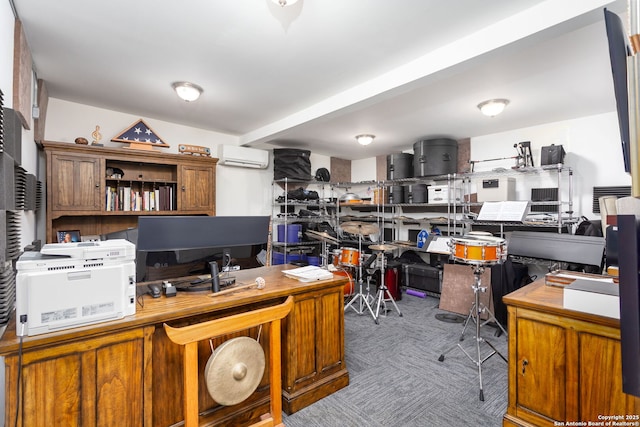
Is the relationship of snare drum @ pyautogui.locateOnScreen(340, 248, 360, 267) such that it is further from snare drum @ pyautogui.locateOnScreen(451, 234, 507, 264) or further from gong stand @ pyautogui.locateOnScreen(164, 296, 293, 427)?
gong stand @ pyautogui.locateOnScreen(164, 296, 293, 427)

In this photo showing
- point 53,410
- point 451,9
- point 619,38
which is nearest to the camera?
point 619,38

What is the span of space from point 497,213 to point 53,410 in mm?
4360

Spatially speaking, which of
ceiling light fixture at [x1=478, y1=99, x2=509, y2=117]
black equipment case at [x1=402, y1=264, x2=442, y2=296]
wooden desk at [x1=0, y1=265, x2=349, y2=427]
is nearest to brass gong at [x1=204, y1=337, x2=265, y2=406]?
wooden desk at [x1=0, y1=265, x2=349, y2=427]

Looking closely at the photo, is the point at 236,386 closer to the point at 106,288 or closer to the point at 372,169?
the point at 106,288

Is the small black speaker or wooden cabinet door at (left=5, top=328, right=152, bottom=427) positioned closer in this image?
wooden cabinet door at (left=5, top=328, right=152, bottom=427)

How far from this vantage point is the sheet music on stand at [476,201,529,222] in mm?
3763

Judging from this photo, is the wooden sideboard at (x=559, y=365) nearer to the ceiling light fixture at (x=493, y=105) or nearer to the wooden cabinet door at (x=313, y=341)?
the wooden cabinet door at (x=313, y=341)

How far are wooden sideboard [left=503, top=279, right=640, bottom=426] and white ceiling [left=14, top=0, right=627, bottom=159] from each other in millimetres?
1661

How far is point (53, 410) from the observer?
1.23 meters

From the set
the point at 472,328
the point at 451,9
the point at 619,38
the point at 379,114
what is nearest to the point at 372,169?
the point at 379,114

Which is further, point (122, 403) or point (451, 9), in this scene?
point (451, 9)

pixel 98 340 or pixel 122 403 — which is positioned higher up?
pixel 98 340

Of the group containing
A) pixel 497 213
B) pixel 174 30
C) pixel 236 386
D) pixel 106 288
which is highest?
pixel 174 30

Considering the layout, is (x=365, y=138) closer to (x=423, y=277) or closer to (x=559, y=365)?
(x=423, y=277)
